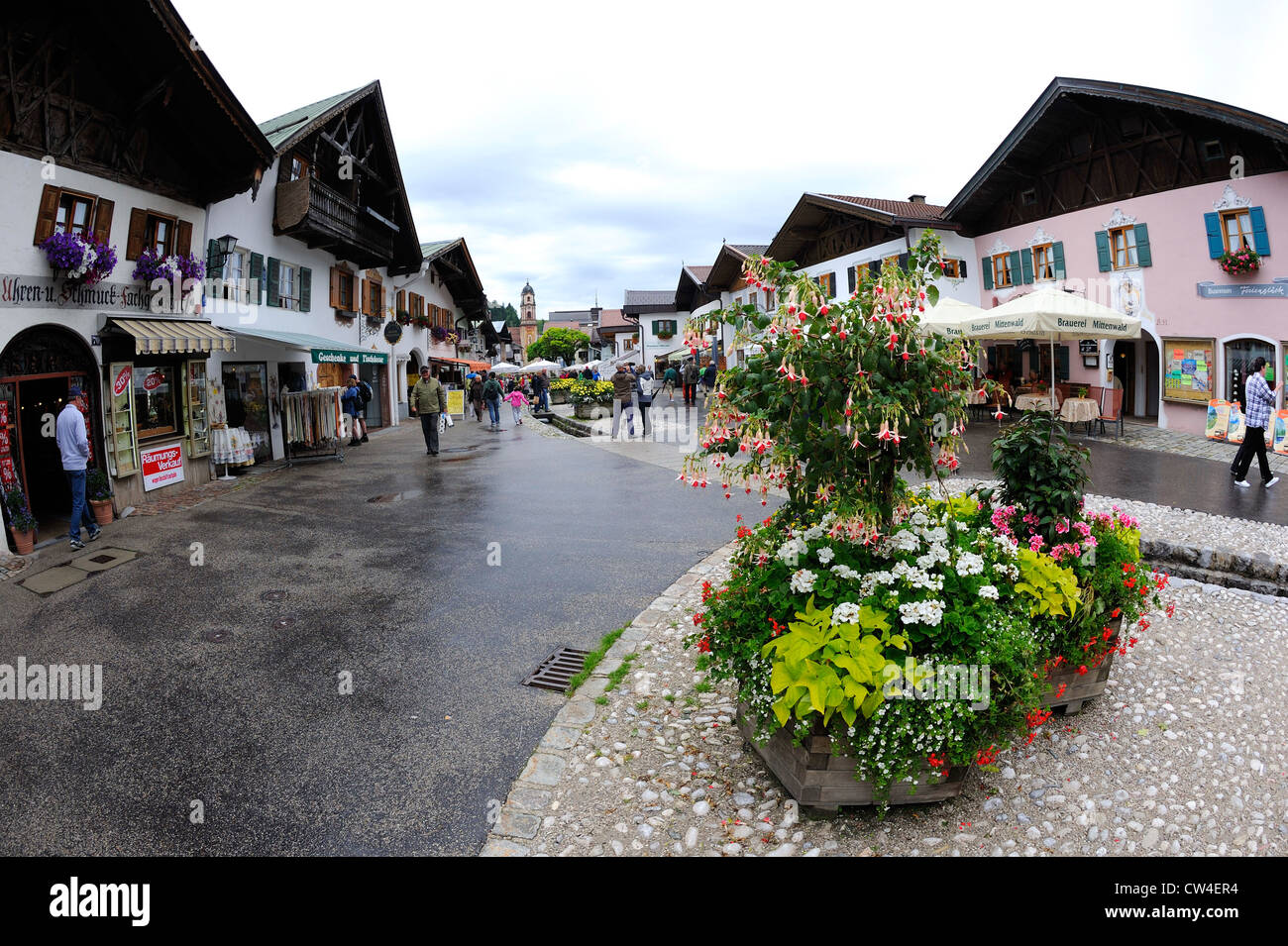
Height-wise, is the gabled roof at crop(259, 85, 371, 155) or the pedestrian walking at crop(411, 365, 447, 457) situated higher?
the gabled roof at crop(259, 85, 371, 155)

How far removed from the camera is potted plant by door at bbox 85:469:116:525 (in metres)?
10.5

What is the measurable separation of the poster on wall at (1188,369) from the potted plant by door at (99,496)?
22328 mm

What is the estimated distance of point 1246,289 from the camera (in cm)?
1605

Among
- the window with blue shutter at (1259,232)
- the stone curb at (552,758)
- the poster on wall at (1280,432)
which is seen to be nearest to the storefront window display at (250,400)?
the stone curb at (552,758)

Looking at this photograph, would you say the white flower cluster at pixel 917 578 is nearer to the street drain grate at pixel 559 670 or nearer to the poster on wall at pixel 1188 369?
the street drain grate at pixel 559 670

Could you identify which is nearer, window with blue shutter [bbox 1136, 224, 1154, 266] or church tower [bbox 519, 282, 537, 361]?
window with blue shutter [bbox 1136, 224, 1154, 266]

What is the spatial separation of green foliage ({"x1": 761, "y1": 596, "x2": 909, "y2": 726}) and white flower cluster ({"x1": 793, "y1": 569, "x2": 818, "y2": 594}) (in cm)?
19

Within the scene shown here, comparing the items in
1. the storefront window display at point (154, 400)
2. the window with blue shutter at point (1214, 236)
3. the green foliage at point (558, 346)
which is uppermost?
the green foliage at point (558, 346)

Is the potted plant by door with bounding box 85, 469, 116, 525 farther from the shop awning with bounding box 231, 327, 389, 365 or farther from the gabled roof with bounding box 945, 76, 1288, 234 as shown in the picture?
the gabled roof with bounding box 945, 76, 1288, 234

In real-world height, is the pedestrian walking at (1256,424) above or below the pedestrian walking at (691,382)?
below

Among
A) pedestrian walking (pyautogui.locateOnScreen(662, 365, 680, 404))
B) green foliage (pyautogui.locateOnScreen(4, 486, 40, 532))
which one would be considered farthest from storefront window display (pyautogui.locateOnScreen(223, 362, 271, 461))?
pedestrian walking (pyautogui.locateOnScreen(662, 365, 680, 404))

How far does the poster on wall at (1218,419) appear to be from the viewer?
15634 mm

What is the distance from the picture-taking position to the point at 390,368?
2692 cm
